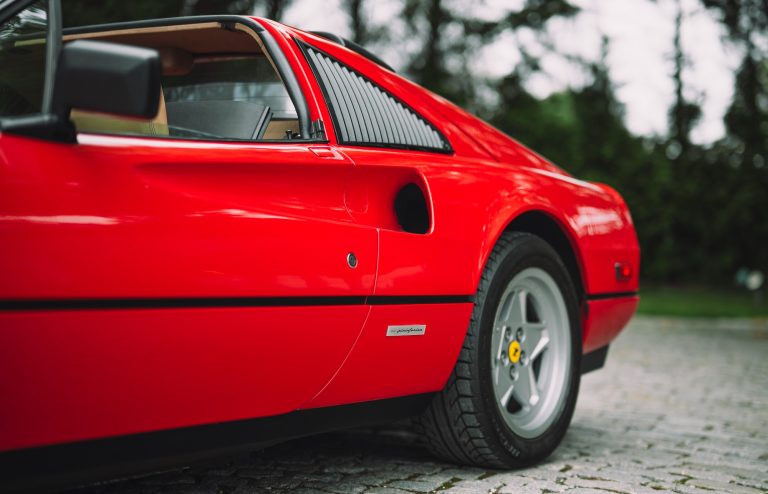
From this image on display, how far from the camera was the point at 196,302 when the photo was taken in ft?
6.18

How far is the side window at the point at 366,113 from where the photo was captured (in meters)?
2.50

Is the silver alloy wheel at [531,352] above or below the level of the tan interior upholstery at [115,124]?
below

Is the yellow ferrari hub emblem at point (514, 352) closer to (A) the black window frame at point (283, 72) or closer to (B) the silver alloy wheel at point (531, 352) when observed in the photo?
(B) the silver alloy wheel at point (531, 352)

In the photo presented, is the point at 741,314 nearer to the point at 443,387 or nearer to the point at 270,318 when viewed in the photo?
the point at 443,387

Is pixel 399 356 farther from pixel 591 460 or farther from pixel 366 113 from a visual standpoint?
pixel 591 460

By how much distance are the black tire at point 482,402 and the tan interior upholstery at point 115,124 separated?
1.16 m

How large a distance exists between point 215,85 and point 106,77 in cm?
136

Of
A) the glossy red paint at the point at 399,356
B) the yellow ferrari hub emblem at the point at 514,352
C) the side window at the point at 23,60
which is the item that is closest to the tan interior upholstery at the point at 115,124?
the side window at the point at 23,60

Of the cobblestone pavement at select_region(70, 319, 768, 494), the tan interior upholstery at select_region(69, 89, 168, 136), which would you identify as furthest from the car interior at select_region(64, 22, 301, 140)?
the cobblestone pavement at select_region(70, 319, 768, 494)

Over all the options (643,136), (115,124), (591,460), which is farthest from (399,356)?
(643,136)

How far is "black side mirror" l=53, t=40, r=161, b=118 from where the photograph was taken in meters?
1.59

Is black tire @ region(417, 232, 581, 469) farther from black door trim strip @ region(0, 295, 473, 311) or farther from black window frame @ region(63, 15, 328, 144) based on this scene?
black window frame @ region(63, 15, 328, 144)

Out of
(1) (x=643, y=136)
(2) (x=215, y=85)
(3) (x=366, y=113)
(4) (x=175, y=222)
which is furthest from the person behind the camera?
(1) (x=643, y=136)

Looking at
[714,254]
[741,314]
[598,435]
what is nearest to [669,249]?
[714,254]
